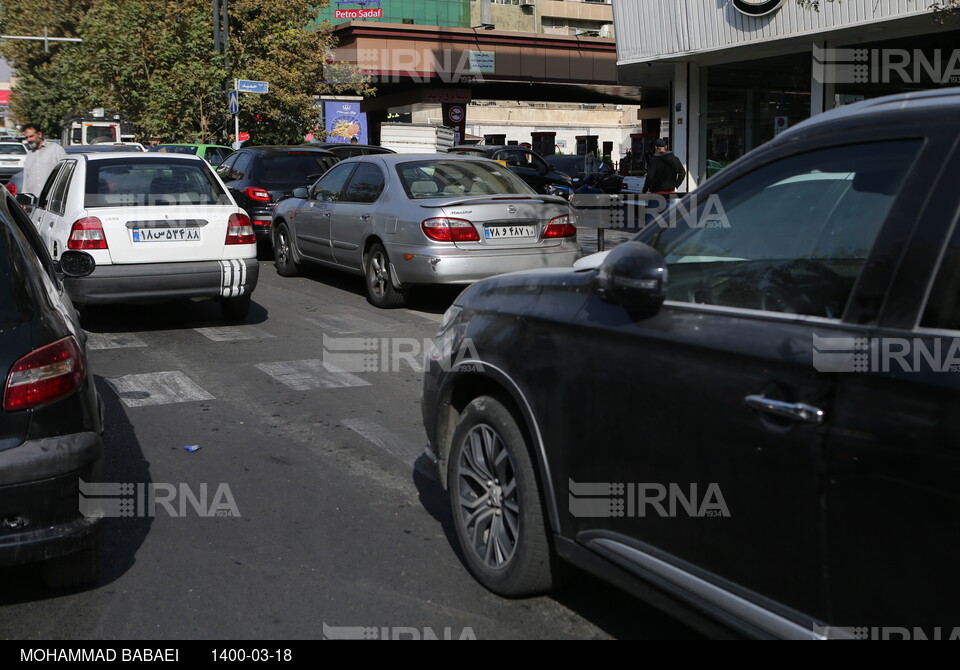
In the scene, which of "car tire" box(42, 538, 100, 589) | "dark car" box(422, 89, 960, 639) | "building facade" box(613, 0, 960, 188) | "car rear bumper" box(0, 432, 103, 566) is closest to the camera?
"dark car" box(422, 89, 960, 639)

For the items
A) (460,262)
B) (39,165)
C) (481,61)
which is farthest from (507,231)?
(481,61)

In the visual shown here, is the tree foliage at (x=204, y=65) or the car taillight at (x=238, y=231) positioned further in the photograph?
the tree foliage at (x=204, y=65)

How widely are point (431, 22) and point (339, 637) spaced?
228 ft

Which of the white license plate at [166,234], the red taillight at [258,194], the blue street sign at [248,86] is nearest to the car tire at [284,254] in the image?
the red taillight at [258,194]

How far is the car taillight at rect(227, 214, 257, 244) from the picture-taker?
9.55 meters

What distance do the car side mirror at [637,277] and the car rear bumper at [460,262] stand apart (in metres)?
6.84

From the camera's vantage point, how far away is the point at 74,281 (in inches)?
355

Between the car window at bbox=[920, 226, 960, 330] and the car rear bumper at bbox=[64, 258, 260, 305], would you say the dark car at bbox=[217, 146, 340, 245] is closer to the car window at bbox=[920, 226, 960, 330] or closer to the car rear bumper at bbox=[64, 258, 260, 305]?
the car rear bumper at bbox=[64, 258, 260, 305]

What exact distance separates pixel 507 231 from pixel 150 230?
342 centimetres

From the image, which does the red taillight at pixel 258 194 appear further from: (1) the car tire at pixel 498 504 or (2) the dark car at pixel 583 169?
(2) the dark car at pixel 583 169

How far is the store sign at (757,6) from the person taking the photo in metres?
18.1

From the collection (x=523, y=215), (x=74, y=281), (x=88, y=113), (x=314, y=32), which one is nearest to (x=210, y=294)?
(x=74, y=281)

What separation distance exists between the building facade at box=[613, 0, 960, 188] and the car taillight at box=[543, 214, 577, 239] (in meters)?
7.75

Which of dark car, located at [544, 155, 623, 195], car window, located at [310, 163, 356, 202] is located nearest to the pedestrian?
car window, located at [310, 163, 356, 202]
